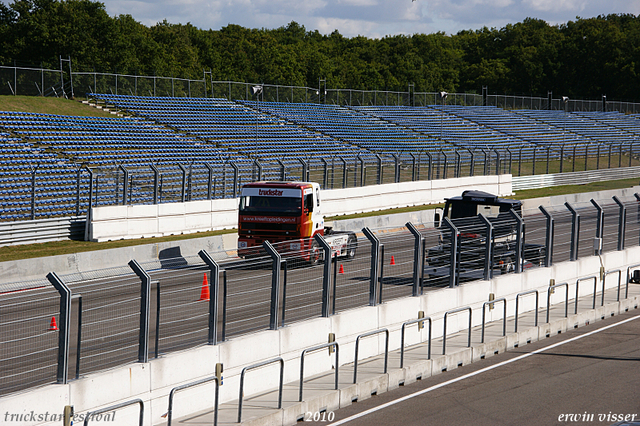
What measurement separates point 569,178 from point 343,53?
9487 centimetres

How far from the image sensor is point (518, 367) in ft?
39.5

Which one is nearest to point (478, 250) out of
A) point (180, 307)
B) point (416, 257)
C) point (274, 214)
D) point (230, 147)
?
point (416, 257)

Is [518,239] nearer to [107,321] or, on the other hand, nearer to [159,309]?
[159,309]

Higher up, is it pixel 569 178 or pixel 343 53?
pixel 343 53

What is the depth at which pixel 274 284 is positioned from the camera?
10.6m

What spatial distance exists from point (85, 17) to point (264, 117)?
97.4 feet

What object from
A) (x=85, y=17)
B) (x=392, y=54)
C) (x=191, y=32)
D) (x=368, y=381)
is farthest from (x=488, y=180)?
(x=392, y=54)

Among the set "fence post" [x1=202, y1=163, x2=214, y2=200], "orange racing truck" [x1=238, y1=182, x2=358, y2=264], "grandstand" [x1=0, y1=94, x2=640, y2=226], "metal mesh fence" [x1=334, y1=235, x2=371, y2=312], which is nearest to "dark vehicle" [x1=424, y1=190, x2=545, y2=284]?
"metal mesh fence" [x1=334, y1=235, x2=371, y2=312]

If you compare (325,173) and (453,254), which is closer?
(453,254)

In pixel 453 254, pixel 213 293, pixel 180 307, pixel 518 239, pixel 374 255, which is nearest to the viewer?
pixel 213 293

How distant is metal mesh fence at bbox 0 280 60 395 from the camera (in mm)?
7848

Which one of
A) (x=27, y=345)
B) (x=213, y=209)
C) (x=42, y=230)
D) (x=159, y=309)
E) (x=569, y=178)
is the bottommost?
(x=569, y=178)

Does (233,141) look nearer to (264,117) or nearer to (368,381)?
(264,117)

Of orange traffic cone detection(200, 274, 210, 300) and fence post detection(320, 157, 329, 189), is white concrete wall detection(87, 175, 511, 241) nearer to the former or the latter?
fence post detection(320, 157, 329, 189)
